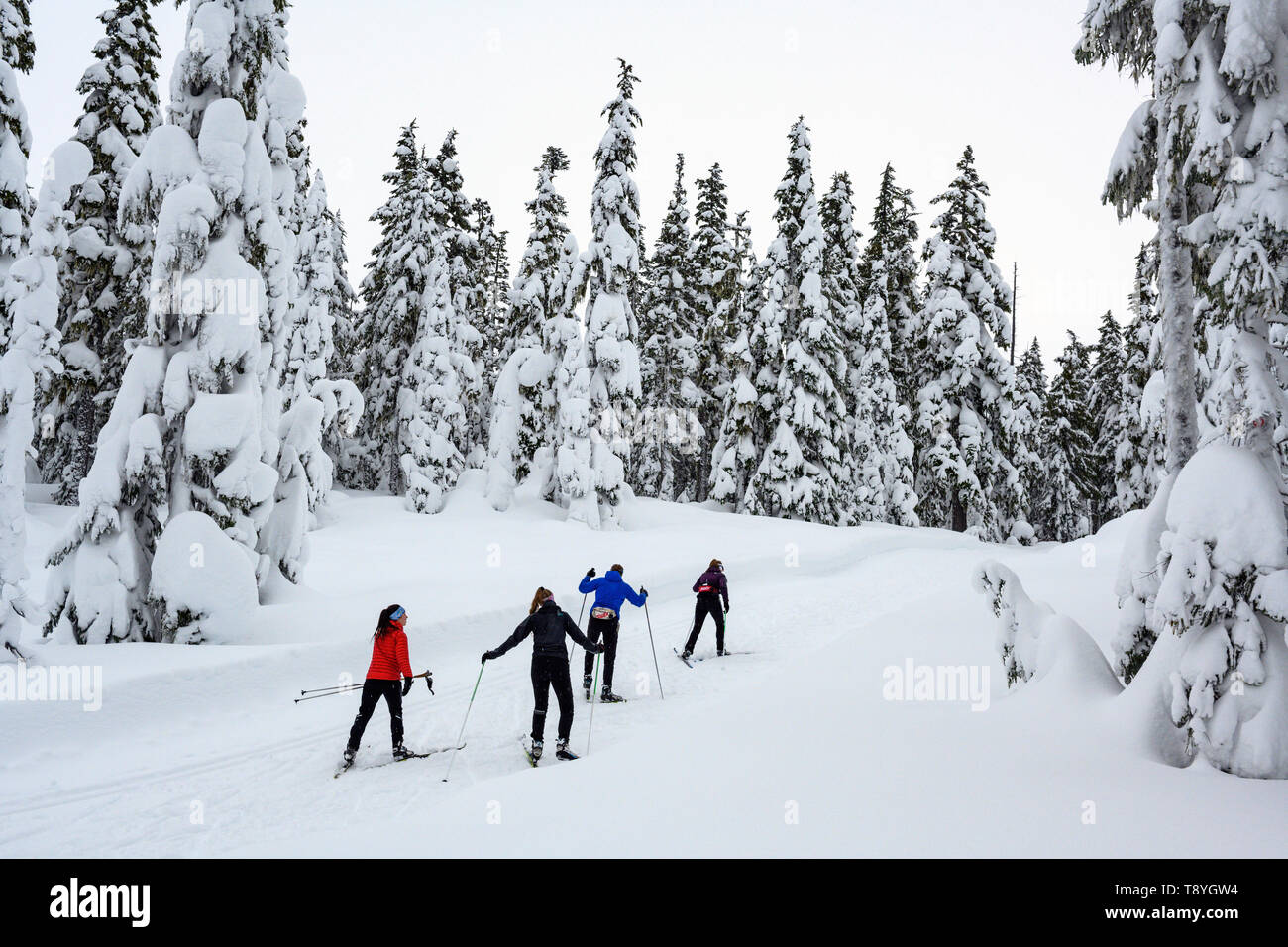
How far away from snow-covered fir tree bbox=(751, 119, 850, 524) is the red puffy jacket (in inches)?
878

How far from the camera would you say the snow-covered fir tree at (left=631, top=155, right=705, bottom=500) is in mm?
37344

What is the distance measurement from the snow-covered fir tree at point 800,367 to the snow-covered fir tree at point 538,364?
8.41 metres

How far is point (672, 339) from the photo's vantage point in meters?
37.6

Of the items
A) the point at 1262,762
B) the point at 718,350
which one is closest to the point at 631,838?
the point at 1262,762

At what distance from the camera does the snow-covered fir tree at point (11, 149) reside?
10750mm

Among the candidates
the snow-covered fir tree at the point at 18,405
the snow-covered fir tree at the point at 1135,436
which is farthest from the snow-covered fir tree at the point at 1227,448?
the snow-covered fir tree at the point at 1135,436

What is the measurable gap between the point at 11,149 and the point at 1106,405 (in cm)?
4827

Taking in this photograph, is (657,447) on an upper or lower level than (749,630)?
upper

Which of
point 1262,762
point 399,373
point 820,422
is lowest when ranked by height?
point 1262,762

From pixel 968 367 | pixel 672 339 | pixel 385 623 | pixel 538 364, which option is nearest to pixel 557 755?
pixel 385 623

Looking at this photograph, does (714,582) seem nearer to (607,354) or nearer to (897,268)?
(607,354)

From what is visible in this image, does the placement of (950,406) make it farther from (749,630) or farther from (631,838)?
(631,838)

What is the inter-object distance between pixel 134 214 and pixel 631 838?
1325 centimetres

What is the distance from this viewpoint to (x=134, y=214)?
12547mm
